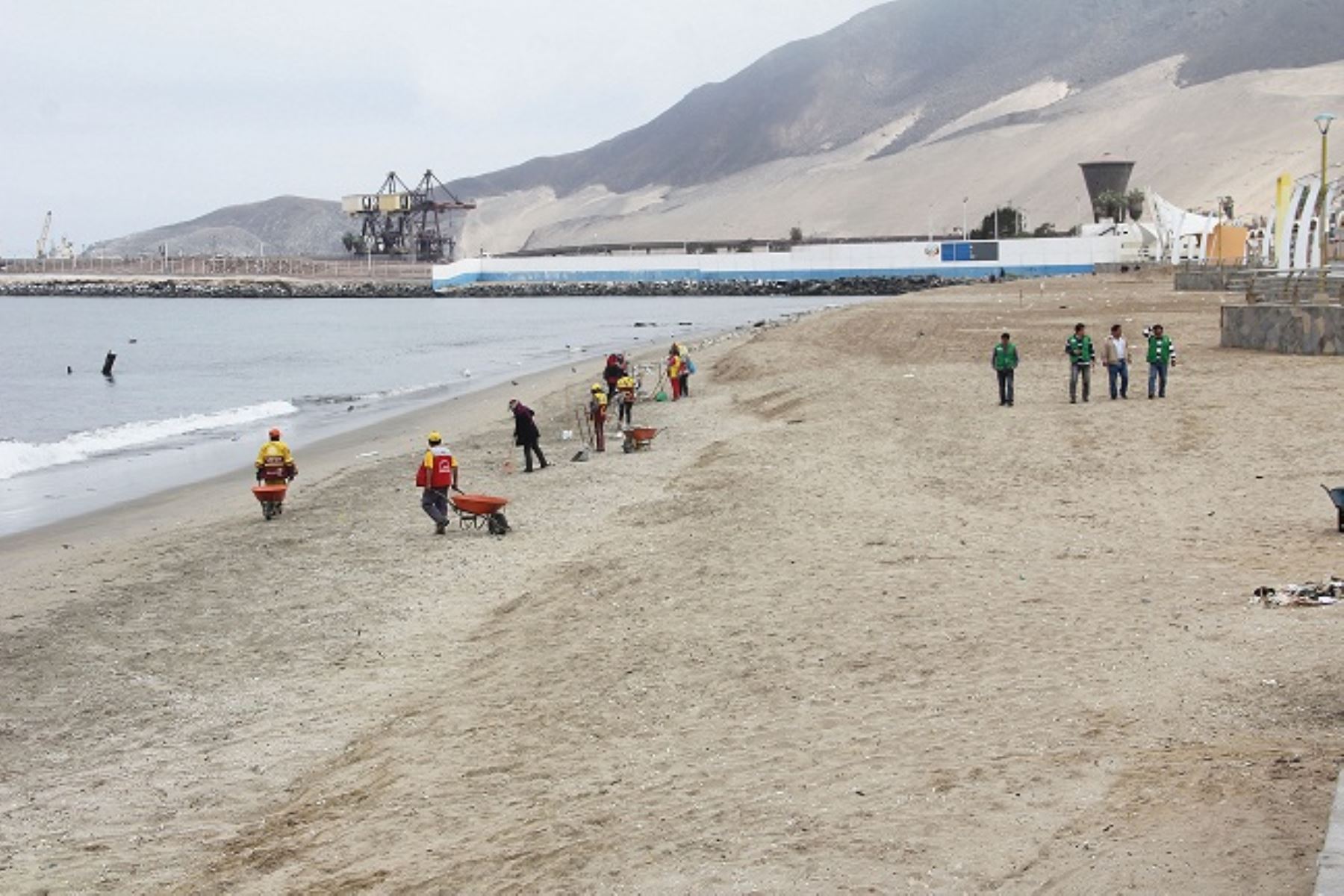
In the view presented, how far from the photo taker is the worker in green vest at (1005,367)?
908 inches

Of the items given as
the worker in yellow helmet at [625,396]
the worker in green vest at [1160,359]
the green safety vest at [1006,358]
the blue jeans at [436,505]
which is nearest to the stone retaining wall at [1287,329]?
the worker in green vest at [1160,359]

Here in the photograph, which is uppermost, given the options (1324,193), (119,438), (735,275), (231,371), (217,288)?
(1324,193)

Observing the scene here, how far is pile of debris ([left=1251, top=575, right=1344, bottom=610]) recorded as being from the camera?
9898 mm

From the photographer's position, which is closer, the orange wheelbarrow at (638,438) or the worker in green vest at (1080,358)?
the orange wheelbarrow at (638,438)

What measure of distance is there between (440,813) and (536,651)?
3157 mm

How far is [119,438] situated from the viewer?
1319 inches

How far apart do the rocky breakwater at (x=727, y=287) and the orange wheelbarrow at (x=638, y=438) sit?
8724 cm

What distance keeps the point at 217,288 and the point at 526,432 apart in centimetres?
15004

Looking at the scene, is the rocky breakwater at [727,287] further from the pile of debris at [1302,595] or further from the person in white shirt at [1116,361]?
the pile of debris at [1302,595]

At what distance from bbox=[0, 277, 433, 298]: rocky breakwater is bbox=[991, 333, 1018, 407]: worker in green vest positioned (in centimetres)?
13199

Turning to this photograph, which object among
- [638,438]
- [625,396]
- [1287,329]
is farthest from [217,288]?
[638,438]

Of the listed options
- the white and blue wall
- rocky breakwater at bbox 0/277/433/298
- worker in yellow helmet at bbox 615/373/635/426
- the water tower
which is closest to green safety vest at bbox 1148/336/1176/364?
worker in yellow helmet at bbox 615/373/635/426

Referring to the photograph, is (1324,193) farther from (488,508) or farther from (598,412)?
(488,508)

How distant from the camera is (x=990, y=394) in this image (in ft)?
82.8
